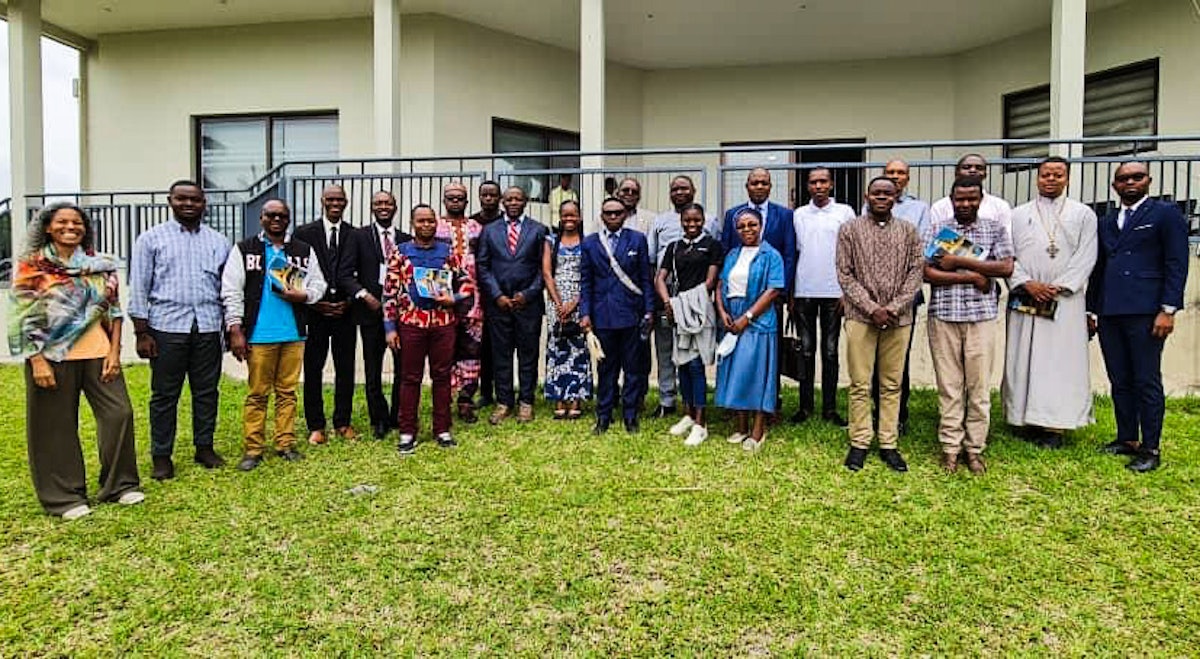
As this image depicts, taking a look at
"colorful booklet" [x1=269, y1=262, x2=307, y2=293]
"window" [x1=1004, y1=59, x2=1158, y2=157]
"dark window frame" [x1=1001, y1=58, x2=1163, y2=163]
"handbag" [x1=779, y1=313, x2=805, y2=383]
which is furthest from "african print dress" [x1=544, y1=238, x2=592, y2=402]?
"window" [x1=1004, y1=59, x2=1158, y2=157]

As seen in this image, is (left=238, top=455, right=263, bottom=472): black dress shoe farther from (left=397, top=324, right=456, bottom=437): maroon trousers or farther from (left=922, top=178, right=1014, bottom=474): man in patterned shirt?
(left=922, top=178, right=1014, bottom=474): man in patterned shirt

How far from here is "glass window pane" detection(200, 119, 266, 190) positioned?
1088cm

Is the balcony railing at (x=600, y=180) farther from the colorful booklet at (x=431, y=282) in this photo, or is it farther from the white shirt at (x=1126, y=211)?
the colorful booklet at (x=431, y=282)

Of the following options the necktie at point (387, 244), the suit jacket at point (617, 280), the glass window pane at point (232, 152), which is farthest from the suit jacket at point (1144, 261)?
the glass window pane at point (232, 152)

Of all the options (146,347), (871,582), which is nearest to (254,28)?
(146,347)

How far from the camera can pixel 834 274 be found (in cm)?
522

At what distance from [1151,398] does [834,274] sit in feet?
6.41

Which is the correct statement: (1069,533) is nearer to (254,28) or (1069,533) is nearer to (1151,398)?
(1151,398)

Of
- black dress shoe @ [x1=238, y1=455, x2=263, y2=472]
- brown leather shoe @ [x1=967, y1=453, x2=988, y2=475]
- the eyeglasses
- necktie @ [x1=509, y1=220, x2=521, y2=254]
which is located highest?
the eyeglasses

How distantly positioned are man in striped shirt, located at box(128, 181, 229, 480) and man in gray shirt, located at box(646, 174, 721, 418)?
2.85 metres

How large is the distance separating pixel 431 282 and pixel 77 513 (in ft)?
7.39

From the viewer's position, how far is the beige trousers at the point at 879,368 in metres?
4.40

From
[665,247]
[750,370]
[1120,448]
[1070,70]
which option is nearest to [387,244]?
[665,247]

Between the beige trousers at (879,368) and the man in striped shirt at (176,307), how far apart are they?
3.78 m
